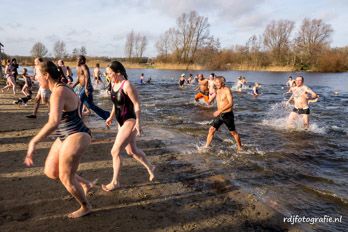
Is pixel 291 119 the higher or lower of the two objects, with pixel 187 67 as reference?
lower

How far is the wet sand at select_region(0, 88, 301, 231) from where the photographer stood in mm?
4227

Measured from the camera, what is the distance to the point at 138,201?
4.89 metres

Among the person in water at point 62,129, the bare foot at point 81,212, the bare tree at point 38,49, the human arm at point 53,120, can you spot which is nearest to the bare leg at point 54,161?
the person in water at point 62,129

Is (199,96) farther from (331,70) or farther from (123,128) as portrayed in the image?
(331,70)

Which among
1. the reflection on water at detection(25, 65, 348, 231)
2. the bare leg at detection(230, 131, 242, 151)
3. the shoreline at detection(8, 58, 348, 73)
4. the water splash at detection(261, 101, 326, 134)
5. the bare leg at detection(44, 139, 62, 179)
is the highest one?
the shoreline at detection(8, 58, 348, 73)

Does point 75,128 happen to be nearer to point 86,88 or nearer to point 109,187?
point 109,187

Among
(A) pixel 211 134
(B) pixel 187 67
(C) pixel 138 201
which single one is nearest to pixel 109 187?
(C) pixel 138 201

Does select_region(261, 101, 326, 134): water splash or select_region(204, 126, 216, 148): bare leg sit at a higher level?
select_region(204, 126, 216, 148): bare leg

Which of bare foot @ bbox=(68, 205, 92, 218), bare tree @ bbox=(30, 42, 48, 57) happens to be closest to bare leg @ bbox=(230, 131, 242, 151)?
bare foot @ bbox=(68, 205, 92, 218)

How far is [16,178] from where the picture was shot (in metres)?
5.61

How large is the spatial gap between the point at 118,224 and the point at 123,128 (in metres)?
1.35

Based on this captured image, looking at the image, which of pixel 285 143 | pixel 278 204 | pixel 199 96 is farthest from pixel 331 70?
pixel 278 204

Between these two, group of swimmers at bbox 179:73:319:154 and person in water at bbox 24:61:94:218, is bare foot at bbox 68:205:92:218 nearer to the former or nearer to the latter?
person in water at bbox 24:61:94:218

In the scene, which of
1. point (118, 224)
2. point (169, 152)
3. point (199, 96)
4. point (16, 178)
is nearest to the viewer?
point (118, 224)
